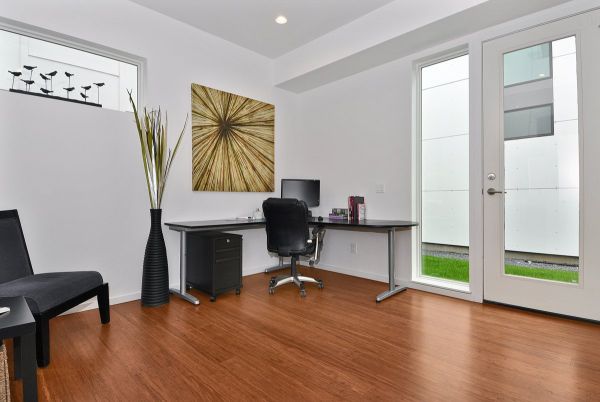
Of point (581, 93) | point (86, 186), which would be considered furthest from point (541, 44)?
point (86, 186)

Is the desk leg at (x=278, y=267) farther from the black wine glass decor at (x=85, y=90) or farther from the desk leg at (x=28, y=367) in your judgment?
the desk leg at (x=28, y=367)

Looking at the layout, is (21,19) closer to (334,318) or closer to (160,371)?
(160,371)

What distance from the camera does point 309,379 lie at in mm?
1833

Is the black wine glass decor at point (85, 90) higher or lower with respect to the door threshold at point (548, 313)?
higher

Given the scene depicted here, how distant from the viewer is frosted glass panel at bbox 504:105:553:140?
9.38ft

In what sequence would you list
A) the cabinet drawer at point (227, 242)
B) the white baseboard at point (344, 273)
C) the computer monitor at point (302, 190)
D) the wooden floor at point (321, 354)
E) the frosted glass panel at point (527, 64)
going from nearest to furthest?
the wooden floor at point (321, 354)
the frosted glass panel at point (527, 64)
the white baseboard at point (344, 273)
the cabinet drawer at point (227, 242)
the computer monitor at point (302, 190)

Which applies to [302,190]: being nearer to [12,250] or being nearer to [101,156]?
[101,156]

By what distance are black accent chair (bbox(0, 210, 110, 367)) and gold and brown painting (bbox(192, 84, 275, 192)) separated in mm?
1615

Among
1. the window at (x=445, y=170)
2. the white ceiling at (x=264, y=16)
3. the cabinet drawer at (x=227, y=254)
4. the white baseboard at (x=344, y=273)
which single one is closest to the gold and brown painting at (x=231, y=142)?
Answer: the white ceiling at (x=264, y=16)

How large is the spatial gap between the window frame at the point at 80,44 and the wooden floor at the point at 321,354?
7.83 ft

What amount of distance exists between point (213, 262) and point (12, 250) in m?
1.56

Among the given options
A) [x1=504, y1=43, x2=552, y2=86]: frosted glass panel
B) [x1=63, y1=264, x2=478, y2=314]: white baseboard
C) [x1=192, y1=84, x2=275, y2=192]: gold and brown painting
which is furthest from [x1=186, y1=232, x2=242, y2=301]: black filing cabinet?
[x1=504, y1=43, x2=552, y2=86]: frosted glass panel

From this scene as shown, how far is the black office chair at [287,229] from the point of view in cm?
334

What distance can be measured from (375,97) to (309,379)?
11.1 feet
